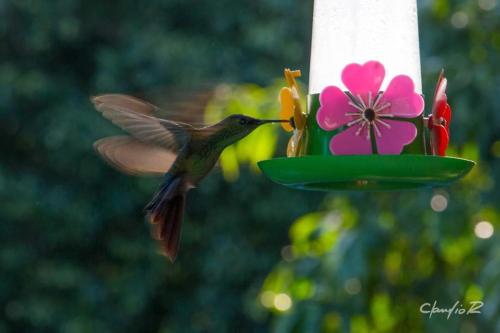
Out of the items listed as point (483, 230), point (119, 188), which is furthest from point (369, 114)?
point (119, 188)

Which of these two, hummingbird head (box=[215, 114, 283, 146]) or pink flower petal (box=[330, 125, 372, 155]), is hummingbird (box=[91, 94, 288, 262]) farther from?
pink flower petal (box=[330, 125, 372, 155])

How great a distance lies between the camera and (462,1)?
4.20 metres

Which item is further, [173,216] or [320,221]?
[320,221]

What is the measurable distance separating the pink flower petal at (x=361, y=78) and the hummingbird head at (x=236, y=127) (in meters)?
0.28

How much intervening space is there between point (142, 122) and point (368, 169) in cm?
59

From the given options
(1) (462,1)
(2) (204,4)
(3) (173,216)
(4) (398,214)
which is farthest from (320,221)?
(2) (204,4)

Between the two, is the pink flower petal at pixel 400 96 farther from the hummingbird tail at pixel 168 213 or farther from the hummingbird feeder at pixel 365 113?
the hummingbird tail at pixel 168 213

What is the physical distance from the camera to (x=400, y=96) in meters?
2.67

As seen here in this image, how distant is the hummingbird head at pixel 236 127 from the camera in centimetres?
255

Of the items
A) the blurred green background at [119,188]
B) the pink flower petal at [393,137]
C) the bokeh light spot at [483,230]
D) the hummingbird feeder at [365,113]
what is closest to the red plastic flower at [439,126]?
the hummingbird feeder at [365,113]

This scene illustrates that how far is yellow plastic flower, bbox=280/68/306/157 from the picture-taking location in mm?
2797

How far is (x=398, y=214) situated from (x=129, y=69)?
5.11m

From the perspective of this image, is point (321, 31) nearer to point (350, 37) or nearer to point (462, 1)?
point (350, 37)

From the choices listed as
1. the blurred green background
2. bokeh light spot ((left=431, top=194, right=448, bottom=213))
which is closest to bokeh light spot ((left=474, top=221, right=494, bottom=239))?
bokeh light spot ((left=431, top=194, right=448, bottom=213))
